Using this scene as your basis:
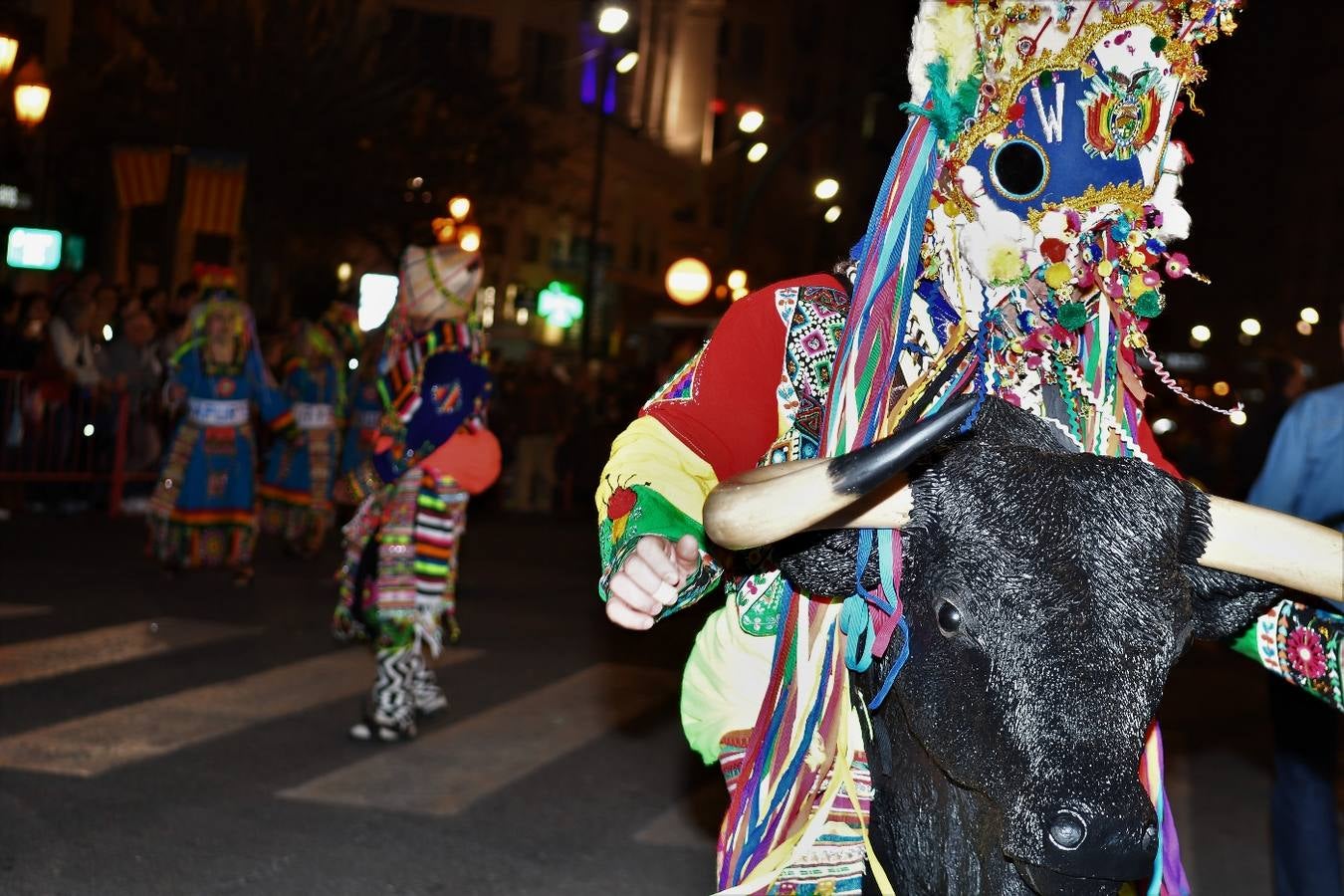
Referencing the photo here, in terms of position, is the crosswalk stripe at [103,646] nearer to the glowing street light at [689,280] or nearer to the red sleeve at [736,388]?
the red sleeve at [736,388]

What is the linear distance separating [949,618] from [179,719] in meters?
5.87

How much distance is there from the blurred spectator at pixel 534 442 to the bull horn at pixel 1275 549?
1731 centimetres

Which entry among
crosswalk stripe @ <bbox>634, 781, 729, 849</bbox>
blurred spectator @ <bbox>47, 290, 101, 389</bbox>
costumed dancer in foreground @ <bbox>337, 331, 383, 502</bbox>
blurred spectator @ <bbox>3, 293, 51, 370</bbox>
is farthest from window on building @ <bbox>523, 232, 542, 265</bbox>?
crosswalk stripe @ <bbox>634, 781, 729, 849</bbox>

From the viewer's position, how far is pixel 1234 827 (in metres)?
7.02

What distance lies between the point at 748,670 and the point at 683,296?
19886 mm

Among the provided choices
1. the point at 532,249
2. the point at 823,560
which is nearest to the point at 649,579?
the point at 823,560

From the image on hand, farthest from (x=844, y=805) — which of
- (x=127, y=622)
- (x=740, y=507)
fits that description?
(x=127, y=622)

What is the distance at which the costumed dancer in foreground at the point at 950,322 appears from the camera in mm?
2938

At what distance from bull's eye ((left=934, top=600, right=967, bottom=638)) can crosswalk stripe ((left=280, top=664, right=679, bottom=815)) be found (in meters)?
4.19

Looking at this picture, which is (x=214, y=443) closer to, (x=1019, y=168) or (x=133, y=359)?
(x=133, y=359)

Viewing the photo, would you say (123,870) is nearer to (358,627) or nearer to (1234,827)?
(358,627)

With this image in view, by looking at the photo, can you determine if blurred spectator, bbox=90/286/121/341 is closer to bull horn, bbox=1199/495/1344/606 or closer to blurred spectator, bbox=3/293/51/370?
blurred spectator, bbox=3/293/51/370

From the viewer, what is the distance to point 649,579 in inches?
102

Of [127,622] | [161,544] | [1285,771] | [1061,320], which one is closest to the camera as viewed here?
[1061,320]
